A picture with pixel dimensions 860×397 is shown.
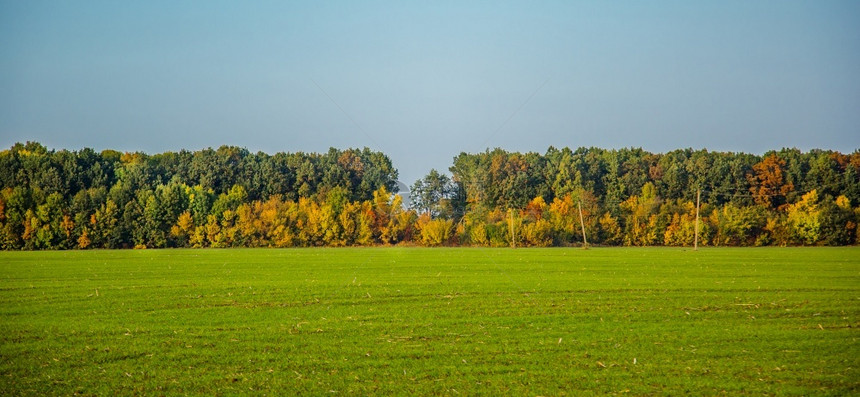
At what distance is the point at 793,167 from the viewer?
9606 centimetres

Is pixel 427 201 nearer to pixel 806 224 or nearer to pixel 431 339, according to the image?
pixel 806 224

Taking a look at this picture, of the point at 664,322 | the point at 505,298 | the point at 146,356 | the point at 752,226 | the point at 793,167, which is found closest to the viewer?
the point at 146,356

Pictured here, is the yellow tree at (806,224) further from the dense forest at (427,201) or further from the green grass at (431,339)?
the green grass at (431,339)

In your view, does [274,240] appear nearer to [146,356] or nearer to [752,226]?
[752,226]

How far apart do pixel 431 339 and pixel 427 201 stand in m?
94.3

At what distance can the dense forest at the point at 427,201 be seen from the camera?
87125mm

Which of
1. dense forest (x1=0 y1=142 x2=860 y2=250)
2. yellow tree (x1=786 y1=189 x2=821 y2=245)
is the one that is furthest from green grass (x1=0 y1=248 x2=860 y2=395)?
yellow tree (x1=786 y1=189 x2=821 y2=245)

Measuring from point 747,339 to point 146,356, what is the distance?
10.7 meters

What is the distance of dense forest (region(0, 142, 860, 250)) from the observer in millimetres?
87125

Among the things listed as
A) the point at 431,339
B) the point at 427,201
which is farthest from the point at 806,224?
the point at 431,339

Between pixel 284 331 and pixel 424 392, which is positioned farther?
pixel 284 331

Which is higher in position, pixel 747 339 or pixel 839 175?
pixel 839 175


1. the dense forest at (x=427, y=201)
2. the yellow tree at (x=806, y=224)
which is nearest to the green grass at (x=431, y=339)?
the dense forest at (x=427, y=201)

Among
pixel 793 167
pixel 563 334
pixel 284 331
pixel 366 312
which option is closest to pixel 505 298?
pixel 366 312
